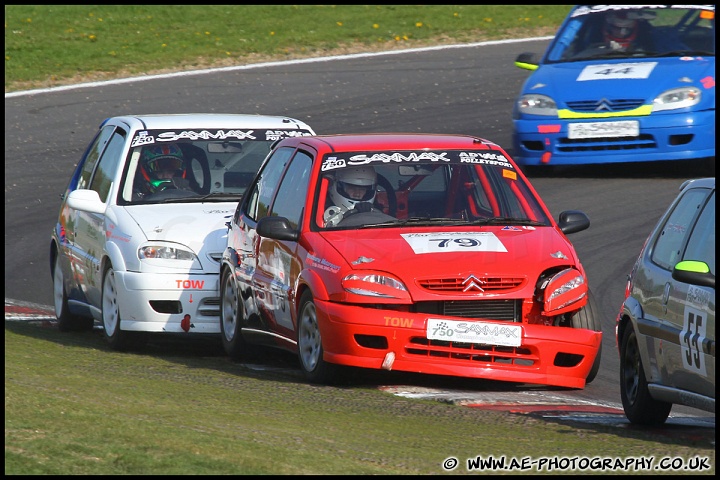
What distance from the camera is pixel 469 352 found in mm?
8734

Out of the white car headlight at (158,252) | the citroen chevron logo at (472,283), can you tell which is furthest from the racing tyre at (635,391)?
the white car headlight at (158,252)

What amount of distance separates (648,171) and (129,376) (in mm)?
9250

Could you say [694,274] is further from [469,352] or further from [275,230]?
[275,230]

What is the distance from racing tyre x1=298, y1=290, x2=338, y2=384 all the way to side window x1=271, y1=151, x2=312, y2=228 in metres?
0.73

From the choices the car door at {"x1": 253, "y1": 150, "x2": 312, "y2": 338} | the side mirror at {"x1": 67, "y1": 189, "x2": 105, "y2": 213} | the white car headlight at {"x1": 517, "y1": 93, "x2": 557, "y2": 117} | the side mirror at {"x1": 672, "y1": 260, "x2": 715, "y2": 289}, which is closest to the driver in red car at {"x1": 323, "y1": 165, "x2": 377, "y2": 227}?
the car door at {"x1": 253, "y1": 150, "x2": 312, "y2": 338}

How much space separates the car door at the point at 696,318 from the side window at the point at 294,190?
9.32ft

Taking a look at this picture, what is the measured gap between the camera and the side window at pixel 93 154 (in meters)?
12.2

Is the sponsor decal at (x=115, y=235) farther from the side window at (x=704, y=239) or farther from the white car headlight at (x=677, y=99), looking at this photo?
the white car headlight at (x=677, y=99)

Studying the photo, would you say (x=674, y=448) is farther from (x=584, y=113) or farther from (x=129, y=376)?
(x=584, y=113)

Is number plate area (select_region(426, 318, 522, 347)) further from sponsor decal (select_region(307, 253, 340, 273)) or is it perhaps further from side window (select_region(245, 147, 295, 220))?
side window (select_region(245, 147, 295, 220))

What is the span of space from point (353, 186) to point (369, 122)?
997cm

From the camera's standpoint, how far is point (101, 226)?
36.9 feet

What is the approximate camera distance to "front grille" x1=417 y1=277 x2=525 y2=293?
8.73 metres

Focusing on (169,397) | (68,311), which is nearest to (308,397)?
(169,397)
